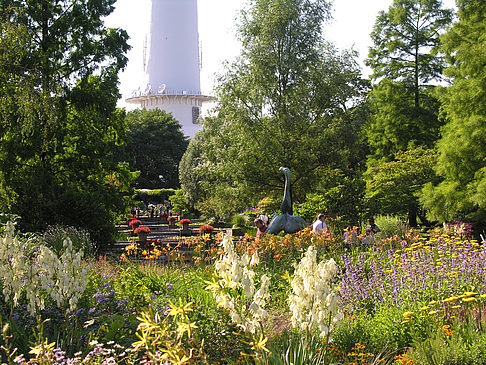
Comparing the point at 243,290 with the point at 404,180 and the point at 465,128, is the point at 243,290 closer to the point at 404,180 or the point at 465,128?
the point at 465,128

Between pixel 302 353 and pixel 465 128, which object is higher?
pixel 465 128

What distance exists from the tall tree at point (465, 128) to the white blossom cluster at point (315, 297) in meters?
13.7

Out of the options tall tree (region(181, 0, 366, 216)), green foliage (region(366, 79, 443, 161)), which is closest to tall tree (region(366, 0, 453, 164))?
green foliage (region(366, 79, 443, 161))

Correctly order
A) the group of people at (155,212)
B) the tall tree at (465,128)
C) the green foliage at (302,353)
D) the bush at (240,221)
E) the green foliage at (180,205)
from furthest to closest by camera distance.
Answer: the green foliage at (180,205) < the group of people at (155,212) < the bush at (240,221) < the tall tree at (465,128) < the green foliage at (302,353)

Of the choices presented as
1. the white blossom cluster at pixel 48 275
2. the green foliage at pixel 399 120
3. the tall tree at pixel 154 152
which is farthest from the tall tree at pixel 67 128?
the tall tree at pixel 154 152

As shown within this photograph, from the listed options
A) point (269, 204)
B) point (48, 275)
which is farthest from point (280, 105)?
point (48, 275)

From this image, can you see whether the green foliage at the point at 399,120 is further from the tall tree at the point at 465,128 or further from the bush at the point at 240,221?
the tall tree at the point at 465,128

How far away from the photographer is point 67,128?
17.2m

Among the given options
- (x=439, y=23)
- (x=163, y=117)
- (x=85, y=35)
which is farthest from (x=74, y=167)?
(x=163, y=117)

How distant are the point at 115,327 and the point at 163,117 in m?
53.6

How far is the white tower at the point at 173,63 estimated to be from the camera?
64.5 metres

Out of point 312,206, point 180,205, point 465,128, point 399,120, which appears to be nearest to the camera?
point 465,128

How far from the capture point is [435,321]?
5473 millimetres

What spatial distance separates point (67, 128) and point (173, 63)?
2001 inches
